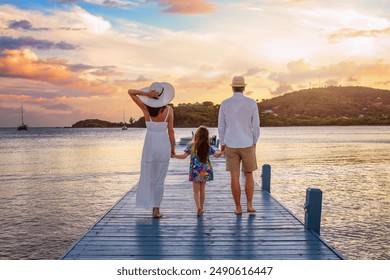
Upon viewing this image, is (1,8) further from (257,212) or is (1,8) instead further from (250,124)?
(257,212)

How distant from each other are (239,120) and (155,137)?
1494 mm

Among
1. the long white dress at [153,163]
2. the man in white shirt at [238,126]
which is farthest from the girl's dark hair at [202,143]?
the long white dress at [153,163]

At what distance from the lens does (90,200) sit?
20.0 meters

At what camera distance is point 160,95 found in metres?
7.54

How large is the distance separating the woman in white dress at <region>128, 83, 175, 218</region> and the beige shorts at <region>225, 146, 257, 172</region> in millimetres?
1059

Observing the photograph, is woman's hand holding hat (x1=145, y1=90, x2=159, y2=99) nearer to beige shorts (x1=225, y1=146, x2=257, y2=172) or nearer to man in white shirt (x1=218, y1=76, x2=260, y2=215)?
man in white shirt (x1=218, y1=76, x2=260, y2=215)

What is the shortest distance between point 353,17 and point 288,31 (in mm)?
1369

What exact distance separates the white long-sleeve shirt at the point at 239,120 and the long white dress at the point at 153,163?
3.44 ft

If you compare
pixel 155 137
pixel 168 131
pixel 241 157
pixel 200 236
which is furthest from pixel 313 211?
pixel 155 137

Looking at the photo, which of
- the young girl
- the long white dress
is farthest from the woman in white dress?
the young girl

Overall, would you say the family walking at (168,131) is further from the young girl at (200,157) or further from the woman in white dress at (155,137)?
the young girl at (200,157)

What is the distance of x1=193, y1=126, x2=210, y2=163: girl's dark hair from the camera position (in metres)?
8.21

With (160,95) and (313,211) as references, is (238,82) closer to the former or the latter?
(160,95)
